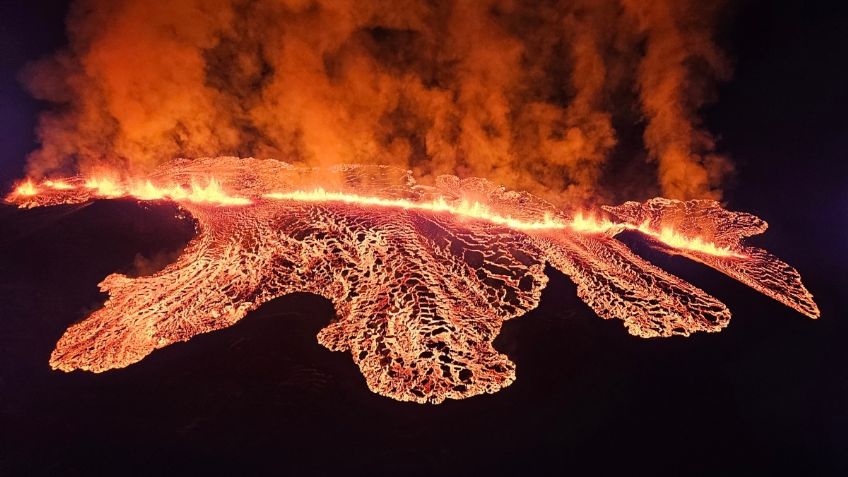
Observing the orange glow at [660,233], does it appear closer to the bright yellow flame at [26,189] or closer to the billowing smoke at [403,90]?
the billowing smoke at [403,90]

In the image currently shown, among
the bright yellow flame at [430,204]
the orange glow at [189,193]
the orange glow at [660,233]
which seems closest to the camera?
the orange glow at [660,233]

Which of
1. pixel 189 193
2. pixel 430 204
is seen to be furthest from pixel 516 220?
pixel 189 193

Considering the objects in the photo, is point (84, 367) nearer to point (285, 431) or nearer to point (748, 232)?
point (285, 431)

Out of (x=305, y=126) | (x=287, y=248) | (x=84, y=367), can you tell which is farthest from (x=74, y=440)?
(x=305, y=126)

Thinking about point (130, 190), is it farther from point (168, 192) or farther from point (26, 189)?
point (26, 189)

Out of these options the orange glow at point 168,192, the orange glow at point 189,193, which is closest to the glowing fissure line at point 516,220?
the orange glow at point 189,193

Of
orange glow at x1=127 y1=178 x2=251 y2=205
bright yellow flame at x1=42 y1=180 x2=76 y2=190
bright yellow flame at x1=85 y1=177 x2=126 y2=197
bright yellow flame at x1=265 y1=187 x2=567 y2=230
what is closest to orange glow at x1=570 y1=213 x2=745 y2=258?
bright yellow flame at x1=265 y1=187 x2=567 y2=230
